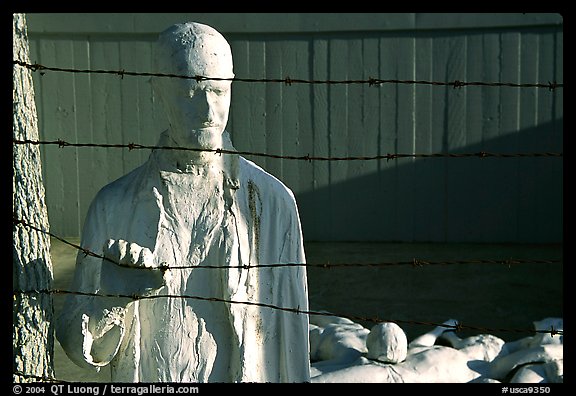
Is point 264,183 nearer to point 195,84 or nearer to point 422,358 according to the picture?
point 195,84

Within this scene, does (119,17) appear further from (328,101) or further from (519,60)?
(519,60)

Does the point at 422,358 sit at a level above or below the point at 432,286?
below

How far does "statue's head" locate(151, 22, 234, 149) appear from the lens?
11.5 feet

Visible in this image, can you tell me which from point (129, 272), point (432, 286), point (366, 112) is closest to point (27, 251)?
point (129, 272)

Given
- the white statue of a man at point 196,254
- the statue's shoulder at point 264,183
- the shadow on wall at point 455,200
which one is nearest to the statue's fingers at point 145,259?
the white statue of a man at point 196,254

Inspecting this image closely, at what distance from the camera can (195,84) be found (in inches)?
138

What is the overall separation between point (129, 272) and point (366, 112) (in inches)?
245

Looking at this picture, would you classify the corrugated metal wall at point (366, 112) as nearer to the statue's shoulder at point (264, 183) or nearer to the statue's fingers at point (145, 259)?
the statue's shoulder at point (264, 183)

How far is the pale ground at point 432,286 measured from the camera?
7.82m

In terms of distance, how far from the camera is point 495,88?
9219mm

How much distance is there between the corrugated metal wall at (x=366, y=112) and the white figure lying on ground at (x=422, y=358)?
2882 mm

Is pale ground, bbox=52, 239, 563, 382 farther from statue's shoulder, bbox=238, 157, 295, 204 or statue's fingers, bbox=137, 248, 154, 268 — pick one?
statue's fingers, bbox=137, 248, 154, 268

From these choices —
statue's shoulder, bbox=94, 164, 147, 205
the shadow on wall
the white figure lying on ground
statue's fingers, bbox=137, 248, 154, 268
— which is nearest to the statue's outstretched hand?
statue's fingers, bbox=137, 248, 154, 268
